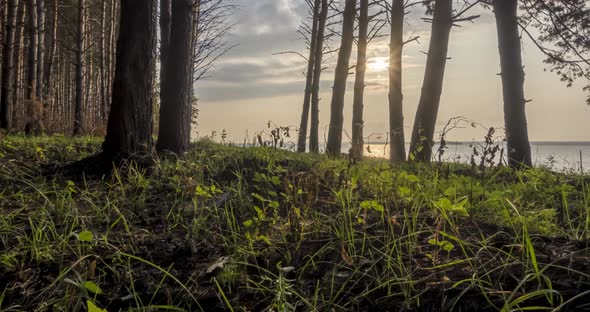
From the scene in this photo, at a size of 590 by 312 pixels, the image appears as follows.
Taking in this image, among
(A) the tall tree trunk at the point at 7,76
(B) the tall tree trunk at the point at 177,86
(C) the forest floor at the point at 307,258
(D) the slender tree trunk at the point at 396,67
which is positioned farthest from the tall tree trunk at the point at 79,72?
(C) the forest floor at the point at 307,258

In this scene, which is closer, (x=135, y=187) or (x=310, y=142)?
(x=135, y=187)

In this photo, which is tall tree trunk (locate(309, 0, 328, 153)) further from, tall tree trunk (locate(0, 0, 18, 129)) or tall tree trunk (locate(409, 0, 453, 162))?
tall tree trunk (locate(0, 0, 18, 129))

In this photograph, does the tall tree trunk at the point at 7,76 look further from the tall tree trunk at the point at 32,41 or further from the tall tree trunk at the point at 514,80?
the tall tree trunk at the point at 514,80

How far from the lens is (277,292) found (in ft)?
6.27

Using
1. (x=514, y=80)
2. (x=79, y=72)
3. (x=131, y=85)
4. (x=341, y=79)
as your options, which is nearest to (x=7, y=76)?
(x=79, y=72)

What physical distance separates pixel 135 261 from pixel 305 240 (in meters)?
1.04

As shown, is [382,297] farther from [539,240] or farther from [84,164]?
[84,164]

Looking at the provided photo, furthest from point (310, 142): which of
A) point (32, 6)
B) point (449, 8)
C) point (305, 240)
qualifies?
point (305, 240)

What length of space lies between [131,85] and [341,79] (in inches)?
312

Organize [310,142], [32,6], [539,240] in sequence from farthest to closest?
[310,142], [32,6], [539,240]

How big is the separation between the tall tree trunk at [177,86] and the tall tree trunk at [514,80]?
19.6ft

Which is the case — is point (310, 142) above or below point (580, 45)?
below

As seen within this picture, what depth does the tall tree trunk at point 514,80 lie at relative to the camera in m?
8.30

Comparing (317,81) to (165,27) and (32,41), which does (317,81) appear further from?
(32,41)
